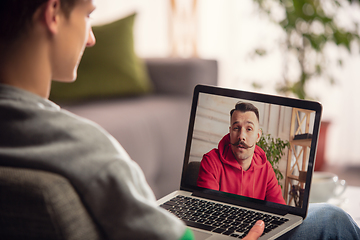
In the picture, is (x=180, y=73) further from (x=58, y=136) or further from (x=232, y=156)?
(x=58, y=136)

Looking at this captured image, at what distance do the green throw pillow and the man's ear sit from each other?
1631 mm

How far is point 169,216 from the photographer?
483 mm

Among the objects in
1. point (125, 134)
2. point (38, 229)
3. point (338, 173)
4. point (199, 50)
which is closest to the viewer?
point (38, 229)

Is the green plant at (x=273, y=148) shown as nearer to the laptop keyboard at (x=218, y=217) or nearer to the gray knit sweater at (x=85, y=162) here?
the laptop keyboard at (x=218, y=217)

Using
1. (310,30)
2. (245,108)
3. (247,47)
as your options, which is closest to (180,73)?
(310,30)

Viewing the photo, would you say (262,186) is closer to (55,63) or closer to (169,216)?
(169,216)

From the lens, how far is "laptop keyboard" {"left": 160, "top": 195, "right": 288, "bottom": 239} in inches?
30.4

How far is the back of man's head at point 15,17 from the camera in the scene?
0.47 meters

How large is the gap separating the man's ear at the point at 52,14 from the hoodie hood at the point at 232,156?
482mm

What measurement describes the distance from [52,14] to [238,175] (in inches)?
20.9

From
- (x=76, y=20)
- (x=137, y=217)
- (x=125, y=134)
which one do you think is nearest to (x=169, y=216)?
(x=137, y=217)

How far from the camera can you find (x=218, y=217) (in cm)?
81

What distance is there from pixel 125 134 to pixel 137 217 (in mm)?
1416

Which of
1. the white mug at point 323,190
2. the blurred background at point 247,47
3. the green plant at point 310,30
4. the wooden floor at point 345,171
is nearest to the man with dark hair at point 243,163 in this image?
the white mug at point 323,190
